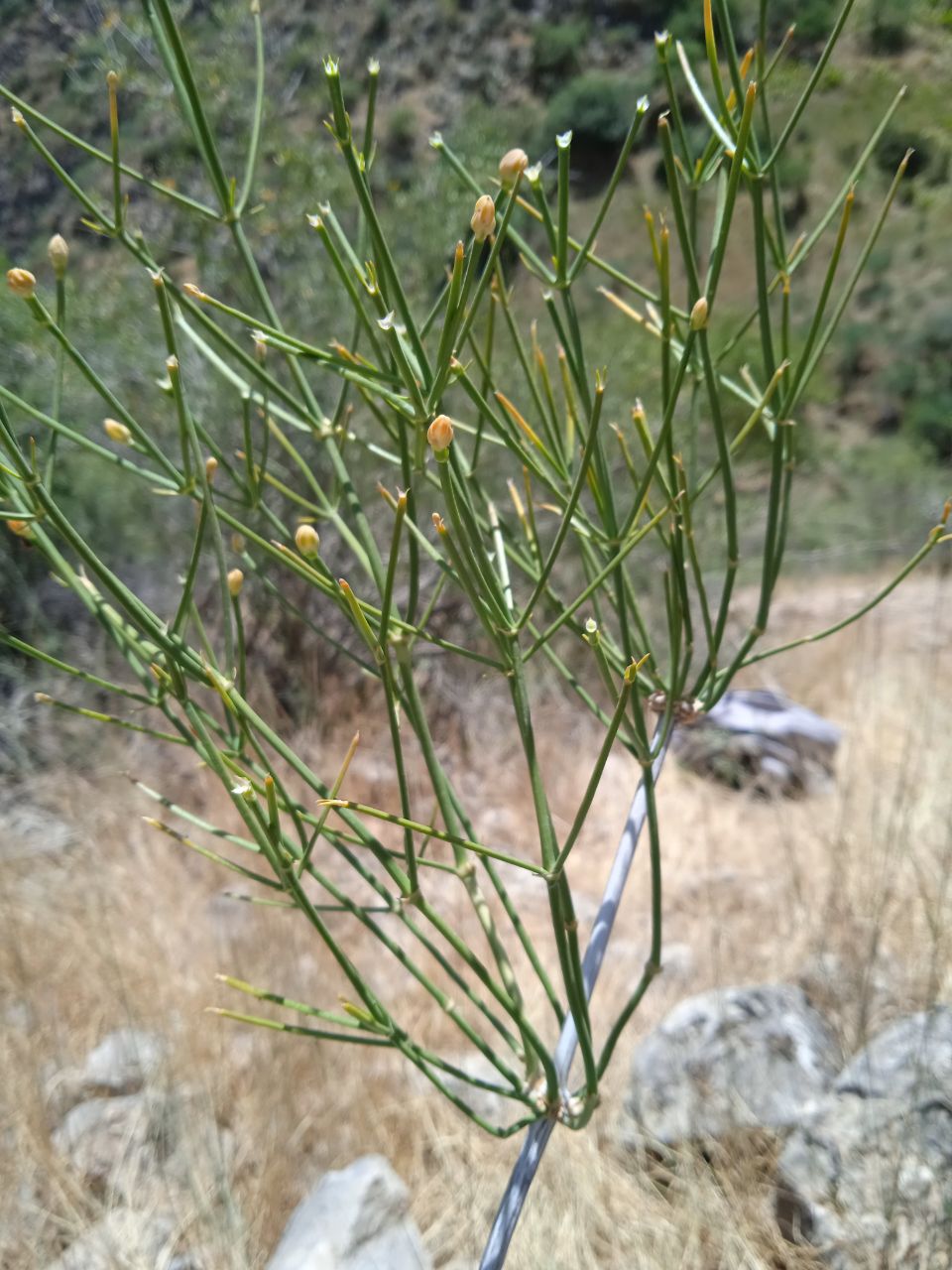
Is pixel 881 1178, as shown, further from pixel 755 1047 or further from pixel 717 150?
pixel 717 150

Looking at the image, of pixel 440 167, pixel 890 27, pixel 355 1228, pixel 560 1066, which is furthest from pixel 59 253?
pixel 890 27

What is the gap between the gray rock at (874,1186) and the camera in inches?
55.2

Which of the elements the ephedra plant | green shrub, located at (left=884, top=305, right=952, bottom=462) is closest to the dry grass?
the ephedra plant

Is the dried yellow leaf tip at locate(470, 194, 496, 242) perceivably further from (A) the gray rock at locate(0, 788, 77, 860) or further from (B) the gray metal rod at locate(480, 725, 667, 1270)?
(A) the gray rock at locate(0, 788, 77, 860)

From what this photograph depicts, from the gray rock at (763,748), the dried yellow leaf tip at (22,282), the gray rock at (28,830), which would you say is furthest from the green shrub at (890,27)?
the dried yellow leaf tip at (22,282)

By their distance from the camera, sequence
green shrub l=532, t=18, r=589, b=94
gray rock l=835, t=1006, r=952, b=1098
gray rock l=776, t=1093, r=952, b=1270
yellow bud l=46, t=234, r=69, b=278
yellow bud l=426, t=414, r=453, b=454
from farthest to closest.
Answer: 1. green shrub l=532, t=18, r=589, b=94
2. gray rock l=835, t=1006, r=952, b=1098
3. gray rock l=776, t=1093, r=952, b=1270
4. yellow bud l=46, t=234, r=69, b=278
5. yellow bud l=426, t=414, r=453, b=454

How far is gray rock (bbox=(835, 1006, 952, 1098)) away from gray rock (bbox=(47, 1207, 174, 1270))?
1.20 metres

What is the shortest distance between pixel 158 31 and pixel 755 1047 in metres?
1.93

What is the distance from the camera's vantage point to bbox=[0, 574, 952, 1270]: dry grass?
1.71 m

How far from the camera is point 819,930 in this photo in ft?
8.40

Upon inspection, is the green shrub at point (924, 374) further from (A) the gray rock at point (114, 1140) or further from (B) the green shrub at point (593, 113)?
(A) the gray rock at point (114, 1140)

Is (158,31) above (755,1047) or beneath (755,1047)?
above

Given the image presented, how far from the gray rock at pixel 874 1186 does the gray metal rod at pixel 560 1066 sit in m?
0.88

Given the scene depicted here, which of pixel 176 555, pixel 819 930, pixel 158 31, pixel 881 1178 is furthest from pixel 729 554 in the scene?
pixel 176 555
